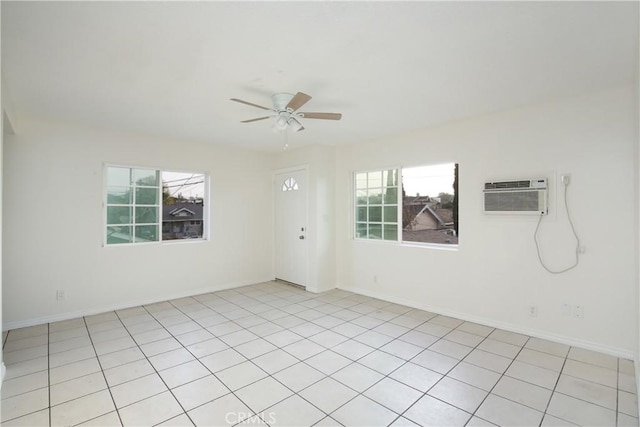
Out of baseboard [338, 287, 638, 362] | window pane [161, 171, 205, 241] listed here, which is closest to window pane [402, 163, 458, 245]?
baseboard [338, 287, 638, 362]

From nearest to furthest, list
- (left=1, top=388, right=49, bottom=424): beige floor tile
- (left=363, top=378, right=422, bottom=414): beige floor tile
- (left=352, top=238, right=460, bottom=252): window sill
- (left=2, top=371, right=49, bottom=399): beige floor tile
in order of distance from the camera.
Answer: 1. (left=1, top=388, right=49, bottom=424): beige floor tile
2. (left=363, top=378, right=422, bottom=414): beige floor tile
3. (left=2, top=371, right=49, bottom=399): beige floor tile
4. (left=352, top=238, right=460, bottom=252): window sill

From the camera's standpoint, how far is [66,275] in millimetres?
3826

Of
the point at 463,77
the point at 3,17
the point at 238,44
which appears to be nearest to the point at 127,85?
the point at 3,17

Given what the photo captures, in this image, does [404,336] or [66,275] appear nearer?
[404,336]

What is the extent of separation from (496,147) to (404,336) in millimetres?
2343

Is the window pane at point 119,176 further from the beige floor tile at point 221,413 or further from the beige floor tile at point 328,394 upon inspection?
the beige floor tile at point 328,394

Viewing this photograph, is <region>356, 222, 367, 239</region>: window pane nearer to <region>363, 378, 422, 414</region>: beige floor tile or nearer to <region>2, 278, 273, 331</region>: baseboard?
<region>2, 278, 273, 331</region>: baseboard

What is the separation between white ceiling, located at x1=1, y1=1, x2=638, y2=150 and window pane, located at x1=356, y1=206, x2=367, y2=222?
193 centimetres

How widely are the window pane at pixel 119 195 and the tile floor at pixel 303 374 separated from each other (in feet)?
5.02

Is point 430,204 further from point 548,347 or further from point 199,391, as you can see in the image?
point 199,391

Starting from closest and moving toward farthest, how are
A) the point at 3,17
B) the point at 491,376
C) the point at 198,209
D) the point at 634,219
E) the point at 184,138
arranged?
the point at 3,17, the point at 491,376, the point at 634,219, the point at 184,138, the point at 198,209

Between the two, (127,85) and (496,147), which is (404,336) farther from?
(127,85)

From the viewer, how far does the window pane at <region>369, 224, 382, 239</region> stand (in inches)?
189

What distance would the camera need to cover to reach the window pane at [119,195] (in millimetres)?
4215
